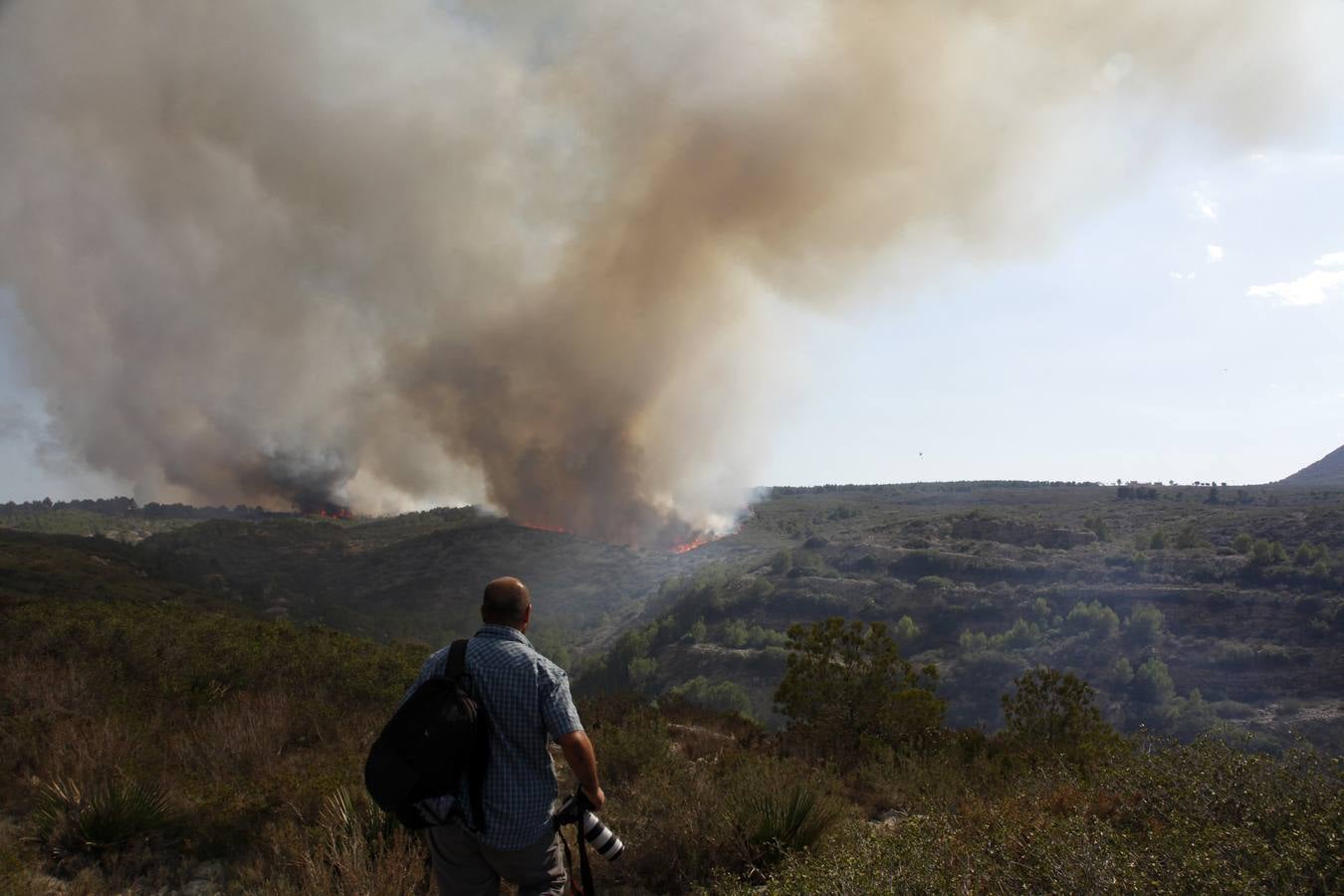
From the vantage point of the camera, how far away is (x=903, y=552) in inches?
2662

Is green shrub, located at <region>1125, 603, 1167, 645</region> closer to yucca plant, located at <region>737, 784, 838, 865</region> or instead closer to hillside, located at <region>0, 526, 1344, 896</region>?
hillside, located at <region>0, 526, 1344, 896</region>

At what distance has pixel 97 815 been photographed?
19.7ft

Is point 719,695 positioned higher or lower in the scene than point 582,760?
lower

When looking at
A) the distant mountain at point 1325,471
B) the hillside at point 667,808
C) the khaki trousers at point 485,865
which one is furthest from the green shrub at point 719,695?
the distant mountain at point 1325,471

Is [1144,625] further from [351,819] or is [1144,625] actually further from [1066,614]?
[351,819]

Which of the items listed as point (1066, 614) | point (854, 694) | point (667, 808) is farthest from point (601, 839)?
point (1066, 614)

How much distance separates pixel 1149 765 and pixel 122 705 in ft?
36.5

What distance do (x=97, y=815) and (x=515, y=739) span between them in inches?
186

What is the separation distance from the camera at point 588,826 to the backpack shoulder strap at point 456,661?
0.86 m

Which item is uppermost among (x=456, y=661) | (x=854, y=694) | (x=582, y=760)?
(x=456, y=661)

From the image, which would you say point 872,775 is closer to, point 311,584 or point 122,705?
point 122,705

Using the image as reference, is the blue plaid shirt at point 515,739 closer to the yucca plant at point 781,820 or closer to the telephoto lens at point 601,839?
the telephoto lens at point 601,839

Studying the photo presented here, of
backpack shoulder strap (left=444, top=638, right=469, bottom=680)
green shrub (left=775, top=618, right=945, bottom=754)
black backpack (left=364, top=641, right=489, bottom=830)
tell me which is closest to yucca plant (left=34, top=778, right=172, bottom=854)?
black backpack (left=364, top=641, right=489, bottom=830)

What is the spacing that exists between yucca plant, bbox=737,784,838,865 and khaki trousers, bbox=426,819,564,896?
100 inches
